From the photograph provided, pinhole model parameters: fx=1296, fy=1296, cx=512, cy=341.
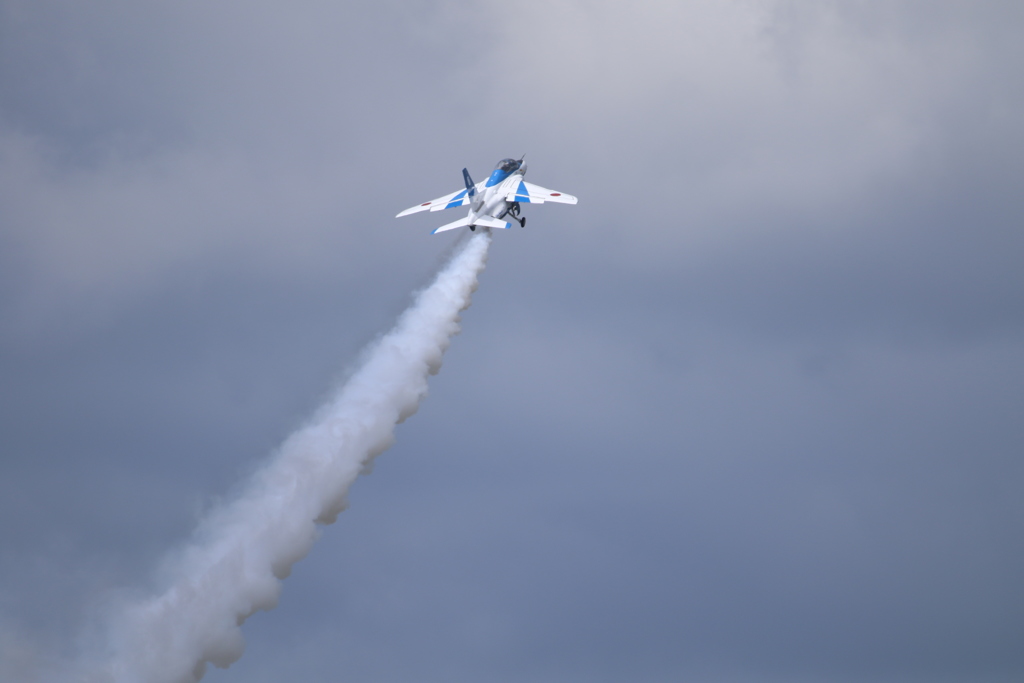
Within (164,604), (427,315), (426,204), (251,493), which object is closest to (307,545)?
(251,493)

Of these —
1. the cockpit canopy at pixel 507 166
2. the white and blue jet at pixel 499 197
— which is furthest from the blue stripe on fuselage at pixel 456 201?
the cockpit canopy at pixel 507 166

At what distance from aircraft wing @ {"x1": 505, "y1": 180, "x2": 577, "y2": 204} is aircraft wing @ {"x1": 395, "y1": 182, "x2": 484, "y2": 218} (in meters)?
2.53

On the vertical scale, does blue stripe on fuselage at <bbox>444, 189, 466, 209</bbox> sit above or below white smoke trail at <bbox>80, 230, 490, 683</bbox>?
above

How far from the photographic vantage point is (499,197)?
269 ft

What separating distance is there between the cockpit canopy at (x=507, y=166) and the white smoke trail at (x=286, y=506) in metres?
6.21

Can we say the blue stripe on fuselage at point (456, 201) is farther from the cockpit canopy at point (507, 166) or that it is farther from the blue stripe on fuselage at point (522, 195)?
the blue stripe on fuselage at point (522, 195)

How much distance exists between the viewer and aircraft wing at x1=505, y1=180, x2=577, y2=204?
3236 inches

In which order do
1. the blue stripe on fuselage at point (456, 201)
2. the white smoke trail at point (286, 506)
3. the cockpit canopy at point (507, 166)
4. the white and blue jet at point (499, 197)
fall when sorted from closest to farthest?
1. the white smoke trail at point (286, 506)
2. the white and blue jet at point (499, 197)
3. the cockpit canopy at point (507, 166)
4. the blue stripe on fuselage at point (456, 201)

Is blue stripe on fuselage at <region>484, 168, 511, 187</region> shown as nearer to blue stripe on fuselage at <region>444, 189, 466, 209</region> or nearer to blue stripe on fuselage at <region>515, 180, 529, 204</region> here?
blue stripe on fuselage at <region>515, 180, 529, 204</region>

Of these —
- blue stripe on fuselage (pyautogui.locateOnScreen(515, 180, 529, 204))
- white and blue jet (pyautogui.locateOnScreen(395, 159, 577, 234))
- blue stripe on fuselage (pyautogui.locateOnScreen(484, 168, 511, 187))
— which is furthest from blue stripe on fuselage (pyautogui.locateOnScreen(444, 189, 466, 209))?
blue stripe on fuselage (pyautogui.locateOnScreen(515, 180, 529, 204))

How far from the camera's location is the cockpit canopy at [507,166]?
8450 centimetres

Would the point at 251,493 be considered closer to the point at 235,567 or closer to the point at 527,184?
the point at 235,567

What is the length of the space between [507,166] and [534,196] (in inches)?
134

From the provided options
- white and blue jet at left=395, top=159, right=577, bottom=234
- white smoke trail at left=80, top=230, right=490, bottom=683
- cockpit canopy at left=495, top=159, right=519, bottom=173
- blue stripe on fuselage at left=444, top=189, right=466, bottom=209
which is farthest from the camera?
blue stripe on fuselage at left=444, top=189, right=466, bottom=209
